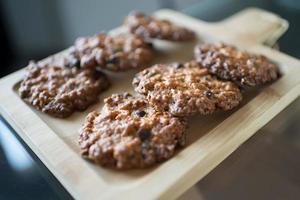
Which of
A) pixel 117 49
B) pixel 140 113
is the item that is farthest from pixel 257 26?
pixel 140 113

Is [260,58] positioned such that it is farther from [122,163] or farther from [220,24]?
[122,163]

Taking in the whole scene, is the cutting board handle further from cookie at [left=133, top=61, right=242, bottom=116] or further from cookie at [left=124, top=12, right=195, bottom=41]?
cookie at [left=133, top=61, right=242, bottom=116]

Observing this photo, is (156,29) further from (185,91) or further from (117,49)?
(185,91)

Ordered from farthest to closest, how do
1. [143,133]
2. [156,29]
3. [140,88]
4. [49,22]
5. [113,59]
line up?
1. [49,22]
2. [156,29]
3. [113,59]
4. [140,88]
5. [143,133]

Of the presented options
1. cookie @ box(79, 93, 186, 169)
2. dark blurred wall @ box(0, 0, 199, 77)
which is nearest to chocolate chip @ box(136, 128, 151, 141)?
cookie @ box(79, 93, 186, 169)

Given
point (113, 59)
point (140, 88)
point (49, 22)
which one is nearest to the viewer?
point (140, 88)

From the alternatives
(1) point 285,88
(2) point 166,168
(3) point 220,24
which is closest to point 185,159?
(2) point 166,168

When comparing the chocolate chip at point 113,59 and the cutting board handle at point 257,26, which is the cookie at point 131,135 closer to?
the chocolate chip at point 113,59

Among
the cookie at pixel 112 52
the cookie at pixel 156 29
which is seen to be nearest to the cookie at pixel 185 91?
the cookie at pixel 112 52
